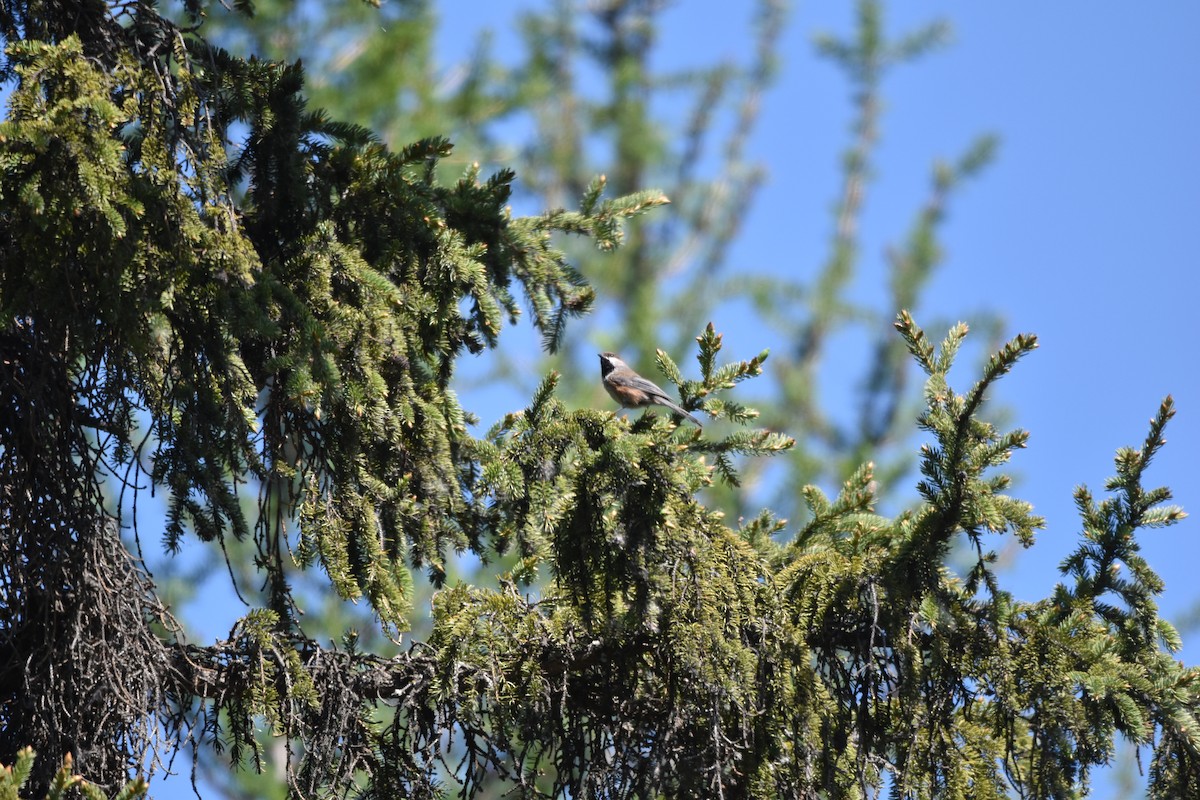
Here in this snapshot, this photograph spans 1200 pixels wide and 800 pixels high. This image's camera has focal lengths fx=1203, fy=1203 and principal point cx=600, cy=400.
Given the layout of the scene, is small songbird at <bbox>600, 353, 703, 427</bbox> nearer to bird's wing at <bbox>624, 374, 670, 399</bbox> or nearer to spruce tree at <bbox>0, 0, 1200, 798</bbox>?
bird's wing at <bbox>624, 374, 670, 399</bbox>

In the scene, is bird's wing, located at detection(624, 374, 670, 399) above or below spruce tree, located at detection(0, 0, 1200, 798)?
above

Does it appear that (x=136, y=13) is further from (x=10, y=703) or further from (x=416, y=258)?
(x=10, y=703)

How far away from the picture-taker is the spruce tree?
317 cm

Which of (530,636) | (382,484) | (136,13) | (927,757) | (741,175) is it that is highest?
(741,175)

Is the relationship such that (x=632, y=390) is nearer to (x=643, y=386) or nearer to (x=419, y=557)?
(x=643, y=386)

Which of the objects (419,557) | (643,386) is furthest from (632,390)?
(419,557)

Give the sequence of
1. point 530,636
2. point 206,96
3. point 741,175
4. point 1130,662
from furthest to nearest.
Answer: point 741,175 < point 206,96 < point 530,636 < point 1130,662

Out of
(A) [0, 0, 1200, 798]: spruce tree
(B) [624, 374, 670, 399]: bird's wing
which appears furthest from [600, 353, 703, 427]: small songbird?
(A) [0, 0, 1200, 798]: spruce tree

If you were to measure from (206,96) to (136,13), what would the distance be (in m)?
0.45

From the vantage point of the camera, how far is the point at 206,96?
3686 mm

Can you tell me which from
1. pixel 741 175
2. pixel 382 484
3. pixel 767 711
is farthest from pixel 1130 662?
pixel 741 175

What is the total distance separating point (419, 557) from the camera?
154 inches

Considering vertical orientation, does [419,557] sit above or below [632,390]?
below

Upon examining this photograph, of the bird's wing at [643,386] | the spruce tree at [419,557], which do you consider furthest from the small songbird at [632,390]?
the spruce tree at [419,557]
